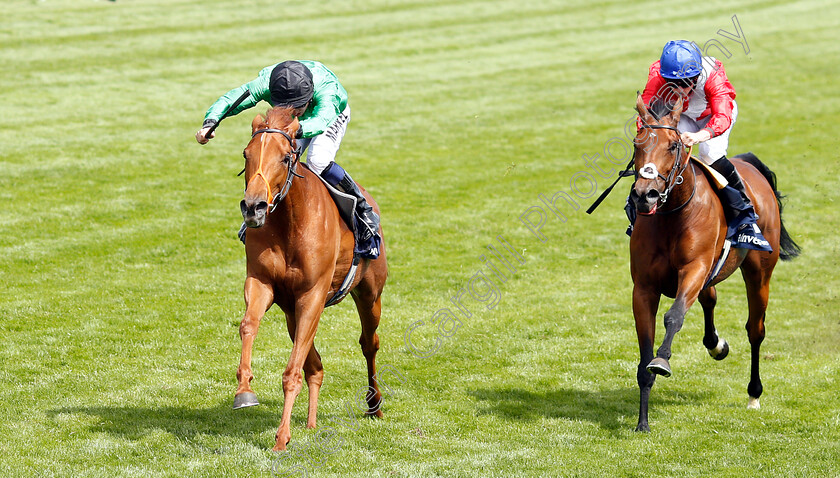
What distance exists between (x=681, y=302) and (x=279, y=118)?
3366 millimetres

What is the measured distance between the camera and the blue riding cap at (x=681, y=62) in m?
7.26

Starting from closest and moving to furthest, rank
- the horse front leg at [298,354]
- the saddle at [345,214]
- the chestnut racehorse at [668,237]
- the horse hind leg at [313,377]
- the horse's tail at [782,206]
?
the horse front leg at [298,354] < the chestnut racehorse at [668,237] < the saddle at [345,214] < the horse hind leg at [313,377] < the horse's tail at [782,206]

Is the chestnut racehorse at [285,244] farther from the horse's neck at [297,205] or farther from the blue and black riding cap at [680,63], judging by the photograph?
the blue and black riding cap at [680,63]

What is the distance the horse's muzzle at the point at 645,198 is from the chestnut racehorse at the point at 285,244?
2227 millimetres

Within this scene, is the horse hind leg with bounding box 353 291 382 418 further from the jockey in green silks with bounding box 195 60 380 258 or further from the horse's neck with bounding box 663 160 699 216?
the horse's neck with bounding box 663 160 699 216

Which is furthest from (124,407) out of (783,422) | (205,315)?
(783,422)

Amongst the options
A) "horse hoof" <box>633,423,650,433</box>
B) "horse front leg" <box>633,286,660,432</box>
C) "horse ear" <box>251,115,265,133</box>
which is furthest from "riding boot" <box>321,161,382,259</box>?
"horse hoof" <box>633,423,650,433</box>

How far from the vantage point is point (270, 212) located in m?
5.93

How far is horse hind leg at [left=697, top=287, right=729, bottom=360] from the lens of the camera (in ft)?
29.7

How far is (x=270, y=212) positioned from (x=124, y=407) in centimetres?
279

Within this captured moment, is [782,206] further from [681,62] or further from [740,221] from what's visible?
[681,62]

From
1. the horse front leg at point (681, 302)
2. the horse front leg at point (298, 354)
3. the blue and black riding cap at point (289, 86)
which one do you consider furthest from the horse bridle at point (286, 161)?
the horse front leg at point (681, 302)

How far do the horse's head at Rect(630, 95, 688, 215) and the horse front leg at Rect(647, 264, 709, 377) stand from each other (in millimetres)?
729

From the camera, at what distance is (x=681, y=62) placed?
725cm
